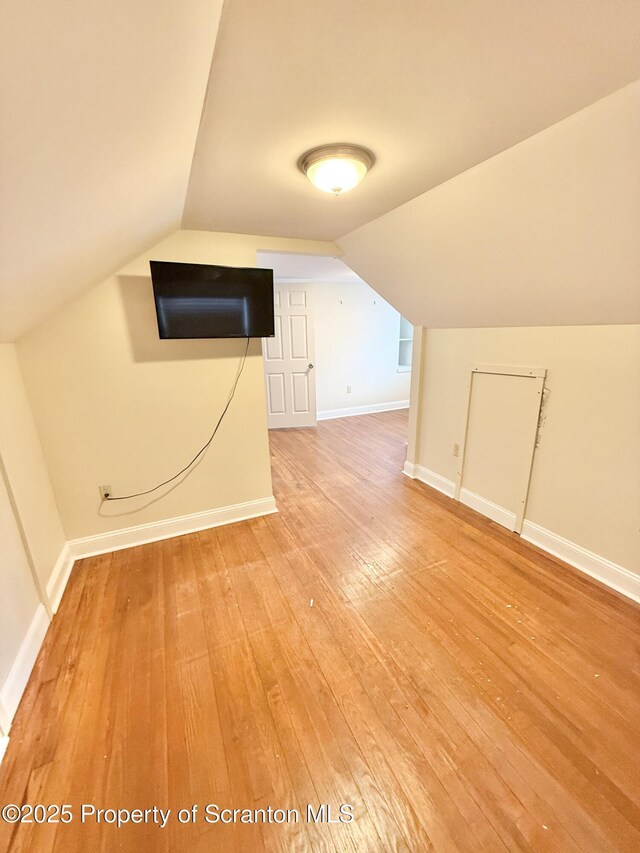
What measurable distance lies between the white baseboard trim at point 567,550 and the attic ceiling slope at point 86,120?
2846 millimetres

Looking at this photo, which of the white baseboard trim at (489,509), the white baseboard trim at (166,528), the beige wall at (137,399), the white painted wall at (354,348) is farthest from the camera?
the white painted wall at (354,348)

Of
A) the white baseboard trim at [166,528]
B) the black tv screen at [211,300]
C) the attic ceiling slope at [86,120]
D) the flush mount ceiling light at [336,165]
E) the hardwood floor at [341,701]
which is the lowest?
the hardwood floor at [341,701]

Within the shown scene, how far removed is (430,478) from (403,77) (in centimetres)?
286

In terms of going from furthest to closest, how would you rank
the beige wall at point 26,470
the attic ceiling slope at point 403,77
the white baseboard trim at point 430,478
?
the white baseboard trim at point 430,478 < the beige wall at point 26,470 < the attic ceiling slope at point 403,77

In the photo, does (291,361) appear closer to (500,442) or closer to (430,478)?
(430,478)

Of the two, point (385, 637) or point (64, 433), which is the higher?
point (64, 433)

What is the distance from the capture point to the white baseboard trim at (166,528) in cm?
231

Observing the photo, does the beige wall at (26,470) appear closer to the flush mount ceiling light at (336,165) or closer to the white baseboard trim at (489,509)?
the flush mount ceiling light at (336,165)

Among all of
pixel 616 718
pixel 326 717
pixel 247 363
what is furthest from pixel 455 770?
pixel 247 363

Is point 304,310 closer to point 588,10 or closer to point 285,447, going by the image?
→ point 285,447

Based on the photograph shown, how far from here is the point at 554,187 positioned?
4.56 feet

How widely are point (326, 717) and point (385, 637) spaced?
460 mm

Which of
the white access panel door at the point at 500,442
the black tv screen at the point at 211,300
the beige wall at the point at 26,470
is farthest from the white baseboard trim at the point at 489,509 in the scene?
the beige wall at the point at 26,470

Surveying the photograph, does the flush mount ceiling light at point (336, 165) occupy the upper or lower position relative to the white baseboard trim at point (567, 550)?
upper
